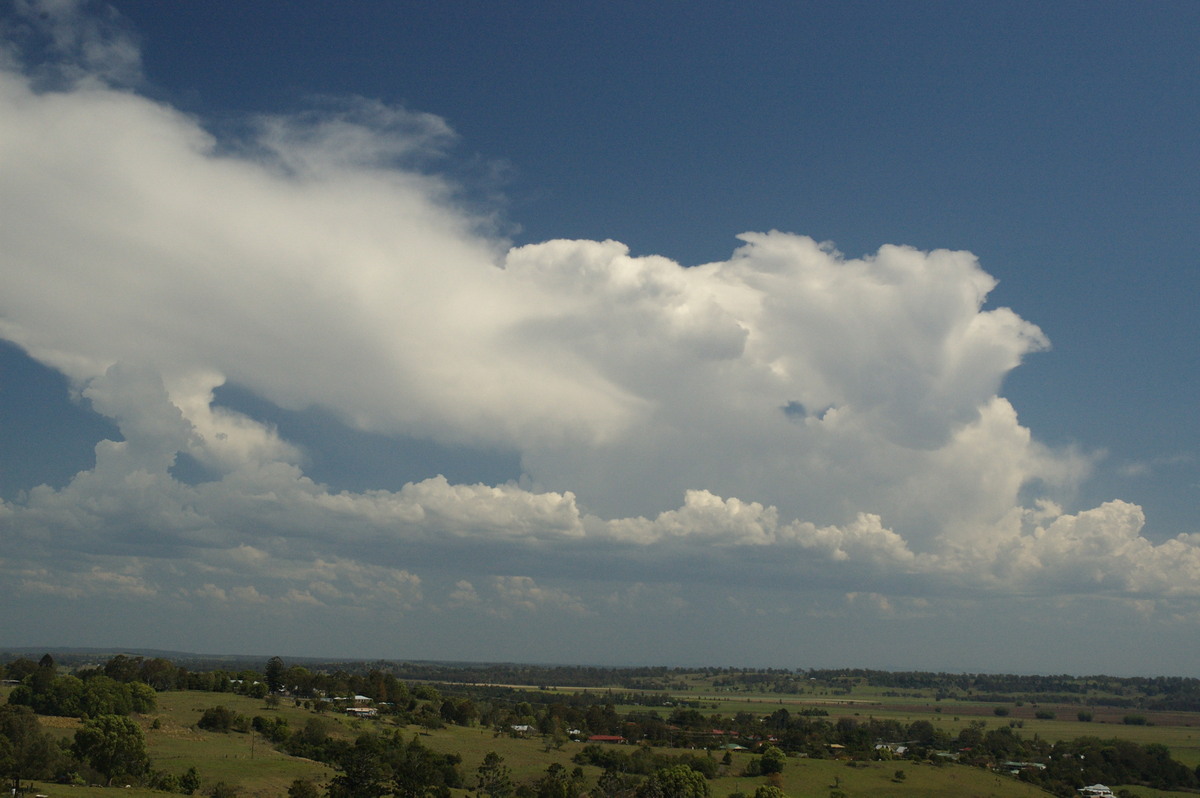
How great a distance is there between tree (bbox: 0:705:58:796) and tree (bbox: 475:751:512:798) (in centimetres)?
5582

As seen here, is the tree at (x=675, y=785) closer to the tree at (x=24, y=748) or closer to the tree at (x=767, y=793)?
the tree at (x=767, y=793)

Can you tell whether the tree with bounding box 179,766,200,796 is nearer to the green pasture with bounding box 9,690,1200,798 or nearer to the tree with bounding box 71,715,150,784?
the green pasture with bounding box 9,690,1200,798

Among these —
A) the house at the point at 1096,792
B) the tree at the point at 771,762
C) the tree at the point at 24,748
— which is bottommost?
the house at the point at 1096,792

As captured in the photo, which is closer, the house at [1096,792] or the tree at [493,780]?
the tree at [493,780]

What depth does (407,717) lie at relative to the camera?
7254 inches

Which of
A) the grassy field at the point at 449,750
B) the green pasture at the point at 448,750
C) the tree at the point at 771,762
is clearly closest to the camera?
the grassy field at the point at 449,750

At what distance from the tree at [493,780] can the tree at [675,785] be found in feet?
65.2

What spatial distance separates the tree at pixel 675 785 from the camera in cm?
11038

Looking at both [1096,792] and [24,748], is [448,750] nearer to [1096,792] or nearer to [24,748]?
[24,748]

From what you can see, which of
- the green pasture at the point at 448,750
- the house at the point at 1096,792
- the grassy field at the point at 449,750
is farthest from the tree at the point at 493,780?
the house at the point at 1096,792

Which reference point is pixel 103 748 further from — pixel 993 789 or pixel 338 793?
pixel 993 789

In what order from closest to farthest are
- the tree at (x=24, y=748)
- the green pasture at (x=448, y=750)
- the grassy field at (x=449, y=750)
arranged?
1. the tree at (x=24, y=748)
2. the grassy field at (x=449, y=750)
3. the green pasture at (x=448, y=750)

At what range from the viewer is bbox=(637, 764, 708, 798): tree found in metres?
110

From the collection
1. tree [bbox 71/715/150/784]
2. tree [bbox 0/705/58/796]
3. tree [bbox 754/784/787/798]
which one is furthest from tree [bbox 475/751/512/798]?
tree [bbox 0/705/58/796]
